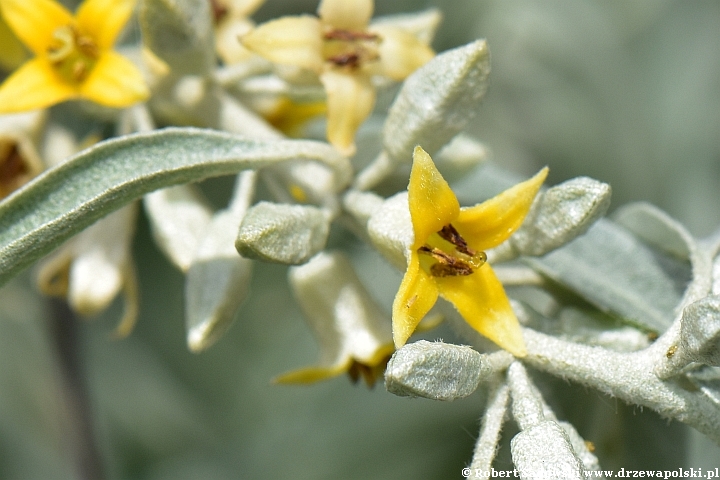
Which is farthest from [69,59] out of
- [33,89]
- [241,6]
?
[241,6]

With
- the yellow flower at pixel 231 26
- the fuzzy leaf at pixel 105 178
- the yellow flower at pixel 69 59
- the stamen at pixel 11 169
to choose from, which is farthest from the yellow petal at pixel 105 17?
the fuzzy leaf at pixel 105 178

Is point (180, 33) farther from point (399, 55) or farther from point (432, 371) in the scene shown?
point (432, 371)

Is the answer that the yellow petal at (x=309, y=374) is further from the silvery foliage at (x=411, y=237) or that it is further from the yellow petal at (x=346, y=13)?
the yellow petal at (x=346, y=13)

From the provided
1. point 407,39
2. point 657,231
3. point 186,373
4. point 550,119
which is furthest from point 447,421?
point 407,39

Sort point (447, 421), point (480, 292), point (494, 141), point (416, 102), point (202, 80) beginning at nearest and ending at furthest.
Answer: point (480, 292) → point (416, 102) → point (202, 80) → point (447, 421) → point (494, 141)

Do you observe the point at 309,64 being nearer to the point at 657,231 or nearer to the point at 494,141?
the point at 657,231

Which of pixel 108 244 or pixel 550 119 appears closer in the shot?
pixel 108 244

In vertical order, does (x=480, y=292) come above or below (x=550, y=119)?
above
